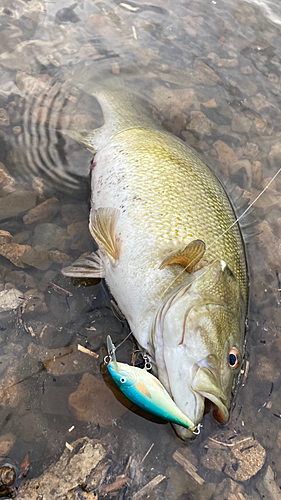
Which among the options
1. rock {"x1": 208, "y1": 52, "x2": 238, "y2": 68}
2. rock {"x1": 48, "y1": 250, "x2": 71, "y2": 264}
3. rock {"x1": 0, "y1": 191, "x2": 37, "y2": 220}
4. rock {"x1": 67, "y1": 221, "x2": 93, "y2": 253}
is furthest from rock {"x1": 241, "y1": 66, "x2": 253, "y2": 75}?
rock {"x1": 48, "y1": 250, "x2": 71, "y2": 264}

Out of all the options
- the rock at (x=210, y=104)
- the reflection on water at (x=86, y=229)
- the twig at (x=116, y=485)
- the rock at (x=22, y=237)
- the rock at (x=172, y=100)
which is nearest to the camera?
the twig at (x=116, y=485)

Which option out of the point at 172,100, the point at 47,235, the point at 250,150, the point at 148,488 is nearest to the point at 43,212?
the point at 47,235

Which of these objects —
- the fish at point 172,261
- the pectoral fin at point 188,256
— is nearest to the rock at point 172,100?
the fish at point 172,261

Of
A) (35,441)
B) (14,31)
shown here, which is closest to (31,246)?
(35,441)

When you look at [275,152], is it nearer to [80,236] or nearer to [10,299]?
[80,236]

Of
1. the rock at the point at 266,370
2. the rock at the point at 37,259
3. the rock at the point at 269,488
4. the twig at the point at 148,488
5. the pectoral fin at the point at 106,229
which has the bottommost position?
the twig at the point at 148,488

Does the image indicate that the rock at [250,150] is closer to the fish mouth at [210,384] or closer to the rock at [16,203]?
the rock at [16,203]

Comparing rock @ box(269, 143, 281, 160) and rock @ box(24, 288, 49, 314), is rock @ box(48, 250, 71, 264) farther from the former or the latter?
rock @ box(269, 143, 281, 160)
